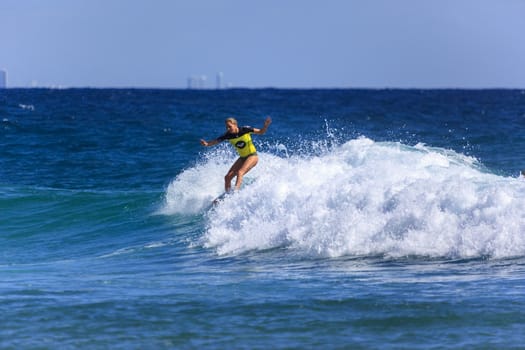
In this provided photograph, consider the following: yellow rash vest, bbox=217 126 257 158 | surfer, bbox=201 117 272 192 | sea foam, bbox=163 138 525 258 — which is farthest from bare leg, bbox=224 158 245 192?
sea foam, bbox=163 138 525 258

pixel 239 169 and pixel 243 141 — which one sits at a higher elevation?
pixel 243 141

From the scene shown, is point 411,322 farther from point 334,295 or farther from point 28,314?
point 28,314

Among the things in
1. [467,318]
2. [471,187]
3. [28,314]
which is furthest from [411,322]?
[471,187]

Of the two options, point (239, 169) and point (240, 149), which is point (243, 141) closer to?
point (240, 149)

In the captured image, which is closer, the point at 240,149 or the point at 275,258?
the point at 275,258

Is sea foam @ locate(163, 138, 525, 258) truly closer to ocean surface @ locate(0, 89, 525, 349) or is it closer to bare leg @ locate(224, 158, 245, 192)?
ocean surface @ locate(0, 89, 525, 349)

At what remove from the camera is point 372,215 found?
12.0 metres

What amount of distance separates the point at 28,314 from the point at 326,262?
3.97 metres

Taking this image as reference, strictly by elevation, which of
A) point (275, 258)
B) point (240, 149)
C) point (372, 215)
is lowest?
point (275, 258)

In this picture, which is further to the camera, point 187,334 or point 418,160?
point 418,160

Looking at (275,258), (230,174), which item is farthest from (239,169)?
(275,258)

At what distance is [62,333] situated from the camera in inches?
286

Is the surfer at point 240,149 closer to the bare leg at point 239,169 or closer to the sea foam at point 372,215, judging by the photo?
the bare leg at point 239,169

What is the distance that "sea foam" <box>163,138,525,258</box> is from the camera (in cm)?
Answer: 1094
